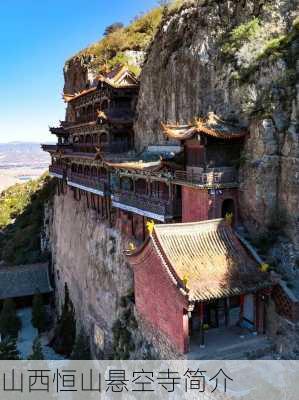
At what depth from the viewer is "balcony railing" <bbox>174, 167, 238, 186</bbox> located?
78.3ft

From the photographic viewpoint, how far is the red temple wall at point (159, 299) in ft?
60.0

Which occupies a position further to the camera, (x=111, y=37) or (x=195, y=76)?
(x=111, y=37)

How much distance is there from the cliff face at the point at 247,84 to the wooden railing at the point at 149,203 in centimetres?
411

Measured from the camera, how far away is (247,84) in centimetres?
2503

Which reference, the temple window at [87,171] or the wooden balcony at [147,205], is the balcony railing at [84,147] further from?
the wooden balcony at [147,205]

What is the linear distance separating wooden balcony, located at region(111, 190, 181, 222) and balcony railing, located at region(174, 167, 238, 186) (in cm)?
228

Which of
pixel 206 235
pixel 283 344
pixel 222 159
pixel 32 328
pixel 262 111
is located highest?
pixel 262 111

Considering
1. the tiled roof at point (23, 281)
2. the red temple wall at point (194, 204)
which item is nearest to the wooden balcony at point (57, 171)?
the tiled roof at point (23, 281)

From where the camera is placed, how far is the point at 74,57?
61312 mm

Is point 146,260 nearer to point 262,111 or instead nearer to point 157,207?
point 157,207

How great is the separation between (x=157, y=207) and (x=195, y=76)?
31.1 feet

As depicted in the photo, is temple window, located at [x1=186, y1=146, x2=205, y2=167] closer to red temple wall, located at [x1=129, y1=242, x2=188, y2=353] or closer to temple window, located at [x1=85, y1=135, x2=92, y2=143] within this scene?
red temple wall, located at [x1=129, y1=242, x2=188, y2=353]

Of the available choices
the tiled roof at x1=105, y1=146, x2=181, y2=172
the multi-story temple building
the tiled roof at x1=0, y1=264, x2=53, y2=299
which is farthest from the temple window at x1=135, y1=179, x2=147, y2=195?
the tiled roof at x1=0, y1=264, x2=53, y2=299

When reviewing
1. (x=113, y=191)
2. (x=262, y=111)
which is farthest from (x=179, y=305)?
(x=113, y=191)
